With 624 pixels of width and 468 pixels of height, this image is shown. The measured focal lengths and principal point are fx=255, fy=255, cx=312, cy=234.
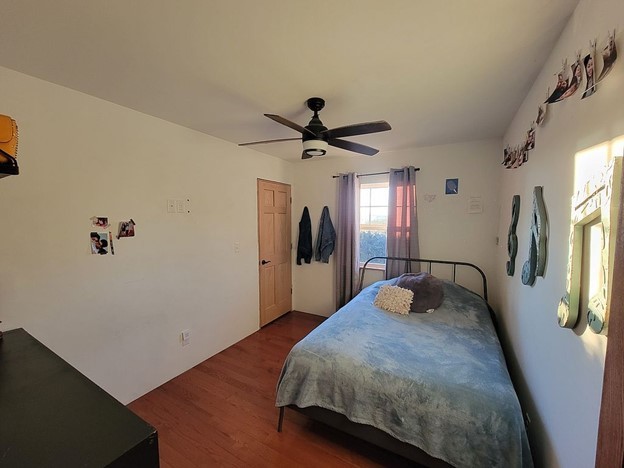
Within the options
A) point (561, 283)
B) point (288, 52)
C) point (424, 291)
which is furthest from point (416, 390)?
point (288, 52)

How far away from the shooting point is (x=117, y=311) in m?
2.07

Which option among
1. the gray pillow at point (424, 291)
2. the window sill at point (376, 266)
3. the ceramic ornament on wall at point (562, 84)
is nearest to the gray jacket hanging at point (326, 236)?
the window sill at point (376, 266)

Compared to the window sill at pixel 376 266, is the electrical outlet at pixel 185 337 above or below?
below

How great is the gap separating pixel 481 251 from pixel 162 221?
136 inches

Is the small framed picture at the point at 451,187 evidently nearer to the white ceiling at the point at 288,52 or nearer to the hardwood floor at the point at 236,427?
the white ceiling at the point at 288,52

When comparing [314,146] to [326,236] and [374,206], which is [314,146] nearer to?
[374,206]

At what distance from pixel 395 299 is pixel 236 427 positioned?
1.74m

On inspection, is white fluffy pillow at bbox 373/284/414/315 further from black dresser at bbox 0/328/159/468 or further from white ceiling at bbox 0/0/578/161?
black dresser at bbox 0/328/159/468

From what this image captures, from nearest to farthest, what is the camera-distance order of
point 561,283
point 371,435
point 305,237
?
1. point 561,283
2. point 371,435
3. point 305,237

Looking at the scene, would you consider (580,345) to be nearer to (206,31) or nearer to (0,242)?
(206,31)

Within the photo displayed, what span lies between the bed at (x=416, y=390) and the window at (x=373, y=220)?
1550 millimetres

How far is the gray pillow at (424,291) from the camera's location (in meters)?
2.53

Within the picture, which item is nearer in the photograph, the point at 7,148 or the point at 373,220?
the point at 7,148

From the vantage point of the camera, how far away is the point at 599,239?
82 cm
